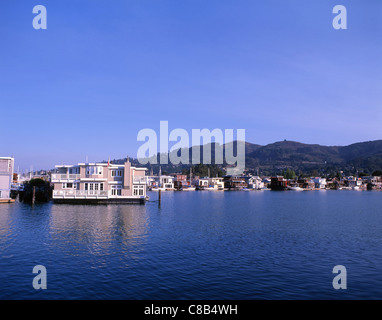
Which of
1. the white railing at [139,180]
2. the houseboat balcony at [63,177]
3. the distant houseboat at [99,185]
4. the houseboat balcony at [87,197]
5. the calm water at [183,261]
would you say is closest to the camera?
the calm water at [183,261]

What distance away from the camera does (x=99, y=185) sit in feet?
231

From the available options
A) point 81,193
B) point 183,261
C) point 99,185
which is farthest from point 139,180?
point 183,261

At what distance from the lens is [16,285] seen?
19.5 metres

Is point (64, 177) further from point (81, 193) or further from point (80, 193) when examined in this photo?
point (81, 193)

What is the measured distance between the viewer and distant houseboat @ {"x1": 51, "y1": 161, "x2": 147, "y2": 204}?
226 ft

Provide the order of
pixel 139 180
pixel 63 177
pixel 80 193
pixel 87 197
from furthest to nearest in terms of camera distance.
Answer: pixel 139 180
pixel 63 177
pixel 80 193
pixel 87 197

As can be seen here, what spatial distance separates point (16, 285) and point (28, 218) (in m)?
30.6

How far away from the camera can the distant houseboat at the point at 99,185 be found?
6895cm

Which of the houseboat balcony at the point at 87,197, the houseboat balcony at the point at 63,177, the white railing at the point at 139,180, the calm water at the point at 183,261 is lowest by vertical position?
the calm water at the point at 183,261

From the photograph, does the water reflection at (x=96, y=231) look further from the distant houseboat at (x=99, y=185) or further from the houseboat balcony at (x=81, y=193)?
the distant houseboat at (x=99, y=185)

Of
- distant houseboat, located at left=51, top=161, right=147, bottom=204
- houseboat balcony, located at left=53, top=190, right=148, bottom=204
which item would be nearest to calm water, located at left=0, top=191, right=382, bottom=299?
houseboat balcony, located at left=53, top=190, right=148, bottom=204

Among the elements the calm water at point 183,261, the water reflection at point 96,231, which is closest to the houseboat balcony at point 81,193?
the water reflection at point 96,231

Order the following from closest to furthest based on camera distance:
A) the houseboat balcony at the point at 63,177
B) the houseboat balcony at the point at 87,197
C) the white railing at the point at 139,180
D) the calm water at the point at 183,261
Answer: the calm water at the point at 183,261 → the houseboat balcony at the point at 87,197 → the houseboat balcony at the point at 63,177 → the white railing at the point at 139,180

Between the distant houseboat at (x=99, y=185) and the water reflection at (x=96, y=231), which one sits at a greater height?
the distant houseboat at (x=99, y=185)
